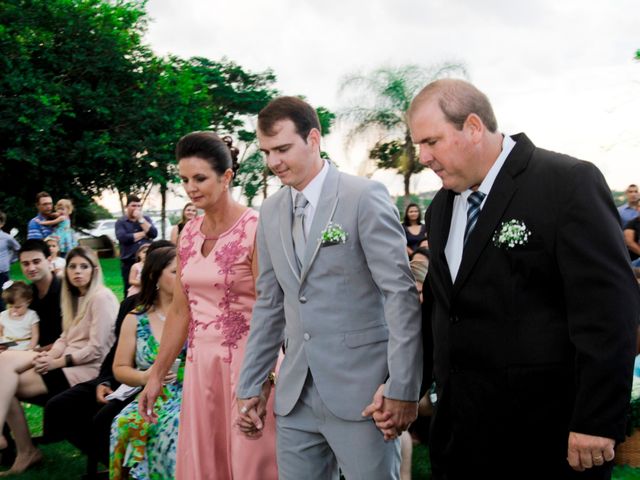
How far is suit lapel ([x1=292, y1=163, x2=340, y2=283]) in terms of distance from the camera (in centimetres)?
291

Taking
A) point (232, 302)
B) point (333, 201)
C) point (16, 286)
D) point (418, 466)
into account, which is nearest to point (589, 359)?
point (333, 201)

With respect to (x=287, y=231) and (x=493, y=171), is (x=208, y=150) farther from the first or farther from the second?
(x=493, y=171)

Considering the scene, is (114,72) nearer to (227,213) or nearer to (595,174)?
(227,213)

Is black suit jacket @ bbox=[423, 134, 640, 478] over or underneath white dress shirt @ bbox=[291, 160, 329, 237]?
underneath

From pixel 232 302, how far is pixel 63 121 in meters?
26.8

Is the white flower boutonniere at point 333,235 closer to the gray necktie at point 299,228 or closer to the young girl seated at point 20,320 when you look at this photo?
the gray necktie at point 299,228

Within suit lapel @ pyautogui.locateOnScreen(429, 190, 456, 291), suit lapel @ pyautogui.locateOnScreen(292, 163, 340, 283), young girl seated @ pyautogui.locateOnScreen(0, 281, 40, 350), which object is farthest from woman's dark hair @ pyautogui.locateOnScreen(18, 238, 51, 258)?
suit lapel @ pyautogui.locateOnScreen(429, 190, 456, 291)

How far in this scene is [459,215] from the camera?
103 inches

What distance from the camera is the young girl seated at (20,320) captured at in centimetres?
684

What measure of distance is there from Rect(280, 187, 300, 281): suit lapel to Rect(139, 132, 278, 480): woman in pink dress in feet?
1.73

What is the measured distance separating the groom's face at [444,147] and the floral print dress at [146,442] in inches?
115

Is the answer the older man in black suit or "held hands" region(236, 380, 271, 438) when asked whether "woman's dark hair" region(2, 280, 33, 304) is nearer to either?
"held hands" region(236, 380, 271, 438)

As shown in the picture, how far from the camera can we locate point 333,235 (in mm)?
2883

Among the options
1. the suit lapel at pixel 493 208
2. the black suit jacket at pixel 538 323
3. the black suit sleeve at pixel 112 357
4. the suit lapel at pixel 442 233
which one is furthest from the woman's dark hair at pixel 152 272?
the suit lapel at pixel 493 208
